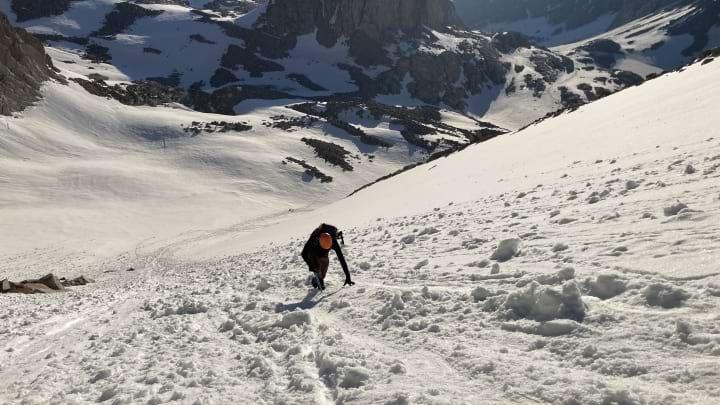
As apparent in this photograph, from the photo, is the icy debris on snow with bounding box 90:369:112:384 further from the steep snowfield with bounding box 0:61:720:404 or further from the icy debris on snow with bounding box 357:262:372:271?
the icy debris on snow with bounding box 357:262:372:271

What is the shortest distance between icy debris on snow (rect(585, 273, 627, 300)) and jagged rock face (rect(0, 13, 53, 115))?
68.9 metres

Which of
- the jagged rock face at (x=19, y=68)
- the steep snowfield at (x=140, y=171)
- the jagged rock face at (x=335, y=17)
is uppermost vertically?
the jagged rock face at (x=335, y=17)

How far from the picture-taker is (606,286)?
5922 millimetres

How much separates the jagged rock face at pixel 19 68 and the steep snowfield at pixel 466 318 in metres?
59.0

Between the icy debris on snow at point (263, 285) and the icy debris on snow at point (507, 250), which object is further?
the icy debris on snow at point (263, 285)

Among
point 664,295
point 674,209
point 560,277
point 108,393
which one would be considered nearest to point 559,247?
point 560,277

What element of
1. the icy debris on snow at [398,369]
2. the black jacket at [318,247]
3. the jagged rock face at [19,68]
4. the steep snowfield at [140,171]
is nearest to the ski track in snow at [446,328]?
the icy debris on snow at [398,369]

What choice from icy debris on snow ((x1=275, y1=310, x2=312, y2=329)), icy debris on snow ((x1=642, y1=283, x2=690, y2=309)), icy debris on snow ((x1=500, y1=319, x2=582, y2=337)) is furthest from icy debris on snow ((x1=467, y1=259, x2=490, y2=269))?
icy debris on snow ((x1=642, y1=283, x2=690, y2=309))

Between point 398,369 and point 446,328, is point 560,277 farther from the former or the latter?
point 398,369

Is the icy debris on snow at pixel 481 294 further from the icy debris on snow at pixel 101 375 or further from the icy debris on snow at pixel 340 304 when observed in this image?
the icy debris on snow at pixel 101 375

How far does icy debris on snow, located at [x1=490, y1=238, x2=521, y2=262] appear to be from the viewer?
8.67 meters

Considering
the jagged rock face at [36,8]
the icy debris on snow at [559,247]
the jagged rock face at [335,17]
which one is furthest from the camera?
the jagged rock face at [335,17]

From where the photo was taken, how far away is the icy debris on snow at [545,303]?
5.54 metres

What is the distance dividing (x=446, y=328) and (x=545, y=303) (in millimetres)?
1237
